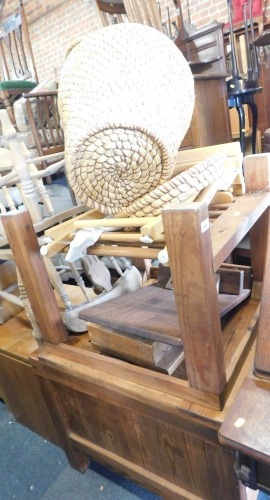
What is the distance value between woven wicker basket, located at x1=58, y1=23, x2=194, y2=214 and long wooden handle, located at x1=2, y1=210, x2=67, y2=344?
18 cm

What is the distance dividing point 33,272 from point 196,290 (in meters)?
0.46

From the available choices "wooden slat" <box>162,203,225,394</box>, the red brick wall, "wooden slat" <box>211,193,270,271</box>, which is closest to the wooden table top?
"wooden slat" <box>162,203,225,394</box>

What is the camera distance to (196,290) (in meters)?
0.54

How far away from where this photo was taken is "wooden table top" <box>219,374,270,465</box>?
0.45 meters

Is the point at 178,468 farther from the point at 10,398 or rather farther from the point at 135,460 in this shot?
the point at 10,398

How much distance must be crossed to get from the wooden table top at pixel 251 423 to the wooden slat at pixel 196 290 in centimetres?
7

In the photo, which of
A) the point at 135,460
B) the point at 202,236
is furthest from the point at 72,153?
the point at 135,460

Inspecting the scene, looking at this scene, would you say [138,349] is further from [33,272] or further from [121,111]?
[121,111]

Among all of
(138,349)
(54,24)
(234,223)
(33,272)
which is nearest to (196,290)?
(234,223)

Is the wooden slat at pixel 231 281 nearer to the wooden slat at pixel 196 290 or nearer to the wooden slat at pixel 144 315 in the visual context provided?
the wooden slat at pixel 144 315

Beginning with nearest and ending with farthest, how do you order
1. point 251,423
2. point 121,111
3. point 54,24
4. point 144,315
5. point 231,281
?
point 251,423, point 121,111, point 144,315, point 231,281, point 54,24

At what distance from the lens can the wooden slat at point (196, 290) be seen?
502 mm

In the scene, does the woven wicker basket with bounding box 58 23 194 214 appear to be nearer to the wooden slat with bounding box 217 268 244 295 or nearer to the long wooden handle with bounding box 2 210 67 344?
the long wooden handle with bounding box 2 210 67 344

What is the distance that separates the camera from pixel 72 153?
0.61m
